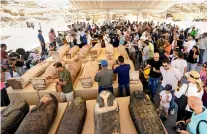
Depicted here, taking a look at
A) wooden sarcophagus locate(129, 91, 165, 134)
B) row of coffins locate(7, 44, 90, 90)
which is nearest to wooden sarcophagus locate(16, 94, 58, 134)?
row of coffins locate(7, 44, 90, 90)

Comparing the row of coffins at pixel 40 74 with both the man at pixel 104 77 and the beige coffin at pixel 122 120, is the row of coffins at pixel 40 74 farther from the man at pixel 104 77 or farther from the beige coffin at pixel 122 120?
the beige coffin at pixel 122 120

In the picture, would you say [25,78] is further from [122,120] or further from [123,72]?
[122,120]

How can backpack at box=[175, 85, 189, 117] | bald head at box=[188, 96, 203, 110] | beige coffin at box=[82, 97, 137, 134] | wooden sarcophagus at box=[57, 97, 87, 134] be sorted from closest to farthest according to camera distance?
bald head at box=[188, 96, 203, 110]
wooden sarcophagus at box=[57, 97, 87, 134]
beige coffin at box=[82, 97, 137, 134]
backpack at box=[175, 85, 189, 117]

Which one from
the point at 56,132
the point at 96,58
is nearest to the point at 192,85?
the point at 56,132

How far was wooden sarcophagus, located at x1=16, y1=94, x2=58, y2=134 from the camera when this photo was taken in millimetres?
2338

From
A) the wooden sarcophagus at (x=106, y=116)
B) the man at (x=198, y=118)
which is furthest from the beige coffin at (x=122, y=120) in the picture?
the man at (x=198, y=118)

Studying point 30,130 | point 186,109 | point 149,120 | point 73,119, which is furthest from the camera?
point 186,109

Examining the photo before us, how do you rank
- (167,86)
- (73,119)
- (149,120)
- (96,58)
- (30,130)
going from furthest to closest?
(96,58) < (167,86) < (73,119) < (149,120) < (30,130)

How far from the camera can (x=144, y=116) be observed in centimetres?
255

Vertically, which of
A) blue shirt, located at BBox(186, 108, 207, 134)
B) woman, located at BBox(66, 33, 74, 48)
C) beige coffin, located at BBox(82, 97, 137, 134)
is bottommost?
beige coffin, located at BBox(82, 97, 137, 134)

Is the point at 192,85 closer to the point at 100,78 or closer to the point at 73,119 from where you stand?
the point at 100,78

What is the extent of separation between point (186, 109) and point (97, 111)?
1700 mm

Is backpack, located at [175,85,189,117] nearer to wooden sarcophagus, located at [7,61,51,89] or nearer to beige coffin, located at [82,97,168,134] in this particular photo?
beige coffin, located at [82,97,168,134]

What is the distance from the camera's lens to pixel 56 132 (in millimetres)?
2523
